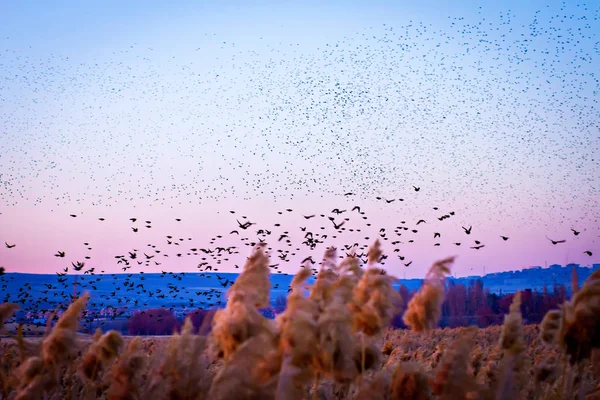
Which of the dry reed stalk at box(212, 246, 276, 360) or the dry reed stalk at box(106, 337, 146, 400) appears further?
the dry reed stalk at box(106, 337, 146, 400)

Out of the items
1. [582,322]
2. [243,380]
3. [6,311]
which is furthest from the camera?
[6,311]

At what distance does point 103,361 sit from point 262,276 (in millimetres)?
1526

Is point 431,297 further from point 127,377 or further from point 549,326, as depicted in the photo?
point 127,377

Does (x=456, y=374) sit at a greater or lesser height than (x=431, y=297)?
lesser

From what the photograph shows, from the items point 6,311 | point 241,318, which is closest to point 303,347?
point 241,318


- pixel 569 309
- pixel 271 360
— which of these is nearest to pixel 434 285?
pixel 569 309

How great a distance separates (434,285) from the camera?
3.24m

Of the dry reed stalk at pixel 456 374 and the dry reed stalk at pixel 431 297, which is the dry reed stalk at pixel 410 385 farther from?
the dry reed stalk at pixel 431 297

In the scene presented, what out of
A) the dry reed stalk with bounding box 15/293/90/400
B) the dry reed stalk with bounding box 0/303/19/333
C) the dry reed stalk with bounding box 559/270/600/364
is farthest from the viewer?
the dry reed stalk with bounding box 0/303/19/333

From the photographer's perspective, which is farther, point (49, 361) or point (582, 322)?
point (49, 361)

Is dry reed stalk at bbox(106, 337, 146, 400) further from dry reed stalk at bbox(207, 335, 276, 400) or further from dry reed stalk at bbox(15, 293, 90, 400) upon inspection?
dry reed stalk at bbox(207, 335, 276, 400)

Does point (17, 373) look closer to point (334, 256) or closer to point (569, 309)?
point (334, 256)

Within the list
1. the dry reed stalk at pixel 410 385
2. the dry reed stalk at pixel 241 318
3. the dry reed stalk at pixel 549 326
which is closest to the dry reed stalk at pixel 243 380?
the dry reed stalk at pixel 241 318

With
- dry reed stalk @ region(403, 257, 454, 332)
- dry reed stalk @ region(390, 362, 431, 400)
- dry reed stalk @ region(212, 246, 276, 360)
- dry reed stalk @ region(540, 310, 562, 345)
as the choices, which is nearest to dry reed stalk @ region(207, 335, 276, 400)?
dry reed stalk @ region(212, 246, 276, 360)
